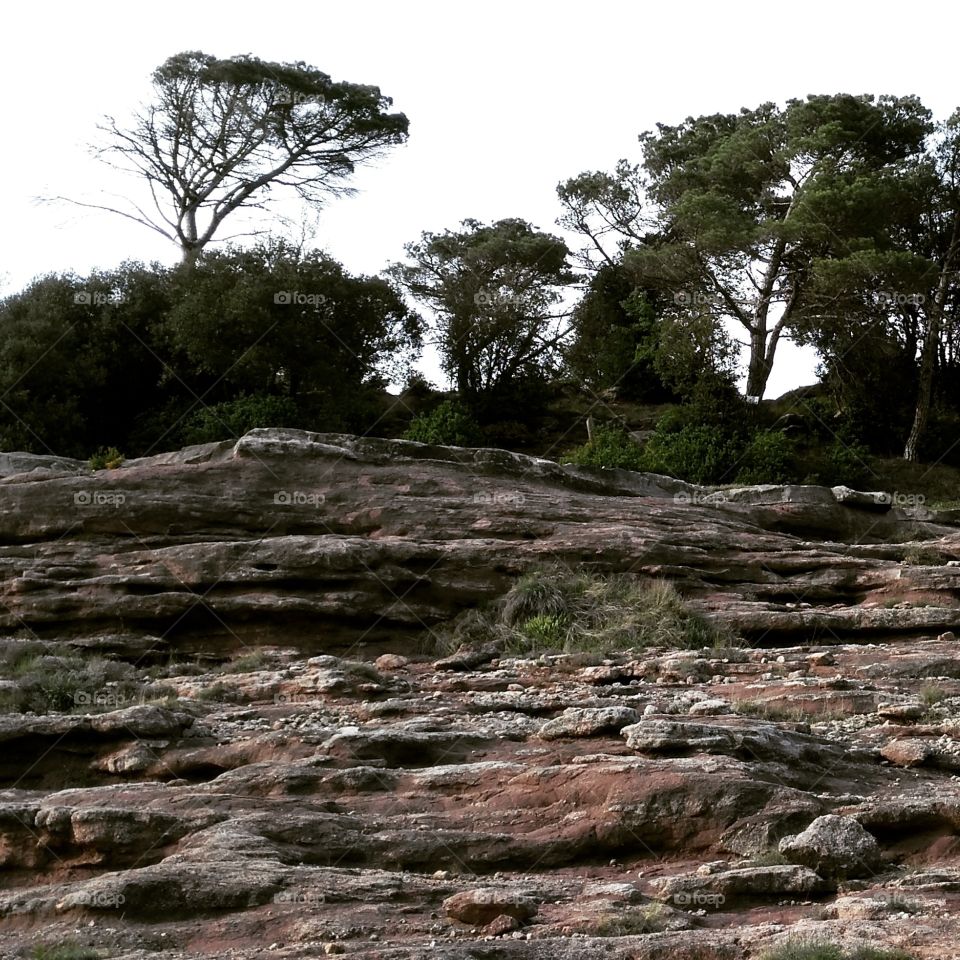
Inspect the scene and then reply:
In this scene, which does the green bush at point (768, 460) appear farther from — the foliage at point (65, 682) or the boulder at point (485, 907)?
the boulder at point (485, 907)

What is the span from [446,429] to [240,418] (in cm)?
481

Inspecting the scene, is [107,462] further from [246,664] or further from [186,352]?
[246,664]

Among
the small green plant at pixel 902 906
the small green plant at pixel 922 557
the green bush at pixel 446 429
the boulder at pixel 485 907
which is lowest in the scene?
the small green plant at pixel 902 906

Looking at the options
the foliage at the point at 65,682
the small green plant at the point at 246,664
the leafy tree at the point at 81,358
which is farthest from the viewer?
the leafy tree at the point at 81,358

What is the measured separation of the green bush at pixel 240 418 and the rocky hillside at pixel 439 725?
752cm

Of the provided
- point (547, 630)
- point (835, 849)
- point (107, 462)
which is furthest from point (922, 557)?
point (107, 462)

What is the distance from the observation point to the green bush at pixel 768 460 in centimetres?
2589

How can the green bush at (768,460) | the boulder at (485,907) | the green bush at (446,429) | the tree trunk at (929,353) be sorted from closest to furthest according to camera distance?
the boulder at (485,907)
the green bush at (768,460)
the green bush at (446,429)
the tree trunk at (929,353)

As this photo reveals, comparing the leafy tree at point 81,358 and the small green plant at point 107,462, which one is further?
the leafy tree at point 81,358

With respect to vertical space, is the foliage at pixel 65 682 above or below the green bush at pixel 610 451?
below

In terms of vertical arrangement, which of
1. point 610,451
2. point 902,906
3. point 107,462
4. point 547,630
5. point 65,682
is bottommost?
point 902,906

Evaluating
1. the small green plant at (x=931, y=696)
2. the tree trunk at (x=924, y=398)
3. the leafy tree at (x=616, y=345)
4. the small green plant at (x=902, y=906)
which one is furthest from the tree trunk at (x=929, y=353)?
the small green plant at (x=902, y=906)

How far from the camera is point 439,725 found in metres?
9.10

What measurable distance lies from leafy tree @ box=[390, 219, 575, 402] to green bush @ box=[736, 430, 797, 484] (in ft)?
22.7
